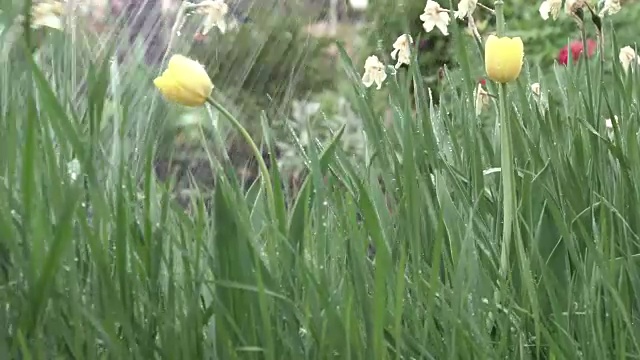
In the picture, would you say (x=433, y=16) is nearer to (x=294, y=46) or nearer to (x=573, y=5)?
(x=573, y=5)

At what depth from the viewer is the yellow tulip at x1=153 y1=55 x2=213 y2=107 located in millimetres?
525

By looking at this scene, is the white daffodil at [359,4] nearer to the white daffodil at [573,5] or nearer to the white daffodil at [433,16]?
the white daffodil at [433,16]

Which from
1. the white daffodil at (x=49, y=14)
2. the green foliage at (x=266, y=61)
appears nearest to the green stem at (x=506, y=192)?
the white daffodil at (x=49, y=14)

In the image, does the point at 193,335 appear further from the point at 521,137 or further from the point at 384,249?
the point at 521,137

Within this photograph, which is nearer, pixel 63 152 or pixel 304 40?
pixel 63 152

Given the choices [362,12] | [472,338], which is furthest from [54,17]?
[362,12]

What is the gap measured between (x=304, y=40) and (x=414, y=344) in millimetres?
2123

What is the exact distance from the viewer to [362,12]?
2979mm

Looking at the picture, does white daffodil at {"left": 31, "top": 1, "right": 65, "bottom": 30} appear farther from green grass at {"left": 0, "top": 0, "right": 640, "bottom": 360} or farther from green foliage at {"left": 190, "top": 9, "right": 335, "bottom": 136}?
green foliage at {"left": 190, "top": 9, "right": 335, "bottom": 136}

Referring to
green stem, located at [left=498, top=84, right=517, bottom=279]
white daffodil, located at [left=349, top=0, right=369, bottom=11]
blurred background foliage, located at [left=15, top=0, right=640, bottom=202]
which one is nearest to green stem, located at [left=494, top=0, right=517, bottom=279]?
green stem, located at [left=498, top=84, right=517, bottom=279]

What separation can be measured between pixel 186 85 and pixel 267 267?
6.1 inches

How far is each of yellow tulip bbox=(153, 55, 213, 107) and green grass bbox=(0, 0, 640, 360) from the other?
0.04 m

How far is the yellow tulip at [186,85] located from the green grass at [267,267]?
4 centimetres

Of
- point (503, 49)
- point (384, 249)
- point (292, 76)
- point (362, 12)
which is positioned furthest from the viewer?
point (362, 12)
